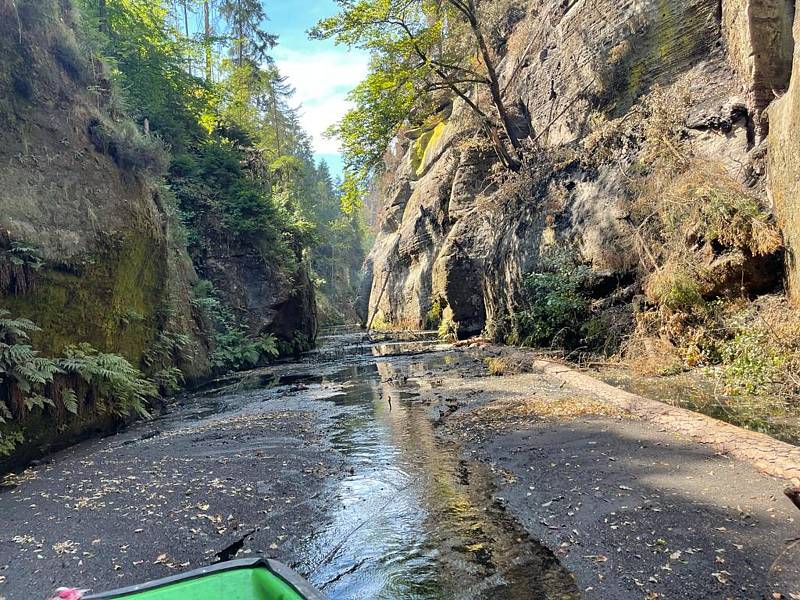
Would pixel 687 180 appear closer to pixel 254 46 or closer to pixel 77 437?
pixel 77 437

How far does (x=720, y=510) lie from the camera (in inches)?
138

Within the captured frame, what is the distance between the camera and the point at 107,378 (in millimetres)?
7980

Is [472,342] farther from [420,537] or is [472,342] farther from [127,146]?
[420,537]

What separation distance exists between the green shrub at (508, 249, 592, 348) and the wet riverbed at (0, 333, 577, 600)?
5976mm

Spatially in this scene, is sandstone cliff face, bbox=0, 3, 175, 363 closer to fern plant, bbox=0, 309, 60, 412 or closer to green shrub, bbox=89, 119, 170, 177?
green shrub, bbox=89, 119, 170, 177

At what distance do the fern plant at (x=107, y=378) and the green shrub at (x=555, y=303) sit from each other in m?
9.61

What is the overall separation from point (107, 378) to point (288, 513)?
5324 millimetres

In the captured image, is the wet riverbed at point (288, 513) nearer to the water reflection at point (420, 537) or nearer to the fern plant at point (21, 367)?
the water reflection at point (420, 537)

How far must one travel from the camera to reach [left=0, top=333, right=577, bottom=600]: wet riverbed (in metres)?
3.25

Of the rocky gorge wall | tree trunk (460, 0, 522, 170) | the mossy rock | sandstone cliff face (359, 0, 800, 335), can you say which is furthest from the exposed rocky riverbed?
tree trunk (460, 0, 522, 170)

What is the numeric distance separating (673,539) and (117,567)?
3.79 meters

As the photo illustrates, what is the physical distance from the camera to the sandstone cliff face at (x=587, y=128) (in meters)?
10.3

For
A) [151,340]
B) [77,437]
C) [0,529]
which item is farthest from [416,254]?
[0,529]

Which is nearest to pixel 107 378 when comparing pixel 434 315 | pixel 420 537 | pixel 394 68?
pixel 420 537
